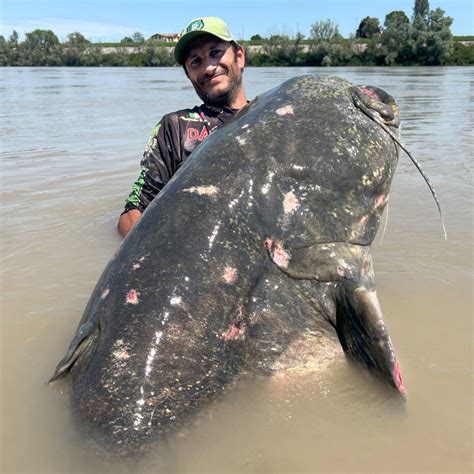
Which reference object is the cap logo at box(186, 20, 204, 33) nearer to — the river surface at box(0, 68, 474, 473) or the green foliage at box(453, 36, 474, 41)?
the river surface at box(0, 68, 474, 473)

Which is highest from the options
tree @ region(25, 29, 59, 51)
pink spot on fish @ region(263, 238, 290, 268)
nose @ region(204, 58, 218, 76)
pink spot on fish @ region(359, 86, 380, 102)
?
nose @ region(204, 58, 218, 76)

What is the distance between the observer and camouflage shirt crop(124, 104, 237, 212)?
361 centimetres

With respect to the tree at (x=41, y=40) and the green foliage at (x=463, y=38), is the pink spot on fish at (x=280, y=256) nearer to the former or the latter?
the green foliage at (x=463, y=38)

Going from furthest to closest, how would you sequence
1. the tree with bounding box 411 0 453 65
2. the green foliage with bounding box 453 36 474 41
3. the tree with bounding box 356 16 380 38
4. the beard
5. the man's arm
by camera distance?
the tree with bounding box 356 16 380 38
the green foliage with bounding box 453 36 474 41
the tree with bounding box 411 0 453 65
the man's arm
the beard

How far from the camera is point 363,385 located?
2.30 metres

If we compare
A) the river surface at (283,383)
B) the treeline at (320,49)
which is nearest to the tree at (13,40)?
the treeline at (320,49)

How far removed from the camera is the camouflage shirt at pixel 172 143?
3.61 m

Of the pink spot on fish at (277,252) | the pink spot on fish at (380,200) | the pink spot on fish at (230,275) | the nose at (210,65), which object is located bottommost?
the pink spot on fish at (230,275)

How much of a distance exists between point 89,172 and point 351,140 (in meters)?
5.25

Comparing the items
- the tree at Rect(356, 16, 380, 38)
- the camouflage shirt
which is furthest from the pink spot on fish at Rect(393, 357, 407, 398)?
the tree at Rect(356, 16, 380, 38)

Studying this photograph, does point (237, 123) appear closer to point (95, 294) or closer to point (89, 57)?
point (95, 294)

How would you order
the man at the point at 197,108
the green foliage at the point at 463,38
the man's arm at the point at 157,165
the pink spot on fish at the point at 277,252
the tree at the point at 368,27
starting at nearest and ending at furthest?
1. the pink spot on fish at the point at 277,252
2. the man at the point at 197,108
3. the man's arm at the point at 157,165
4. the green foliage at the point at 463,38
5. the tree at the point at 368,27

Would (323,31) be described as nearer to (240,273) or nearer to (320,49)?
(320,49)

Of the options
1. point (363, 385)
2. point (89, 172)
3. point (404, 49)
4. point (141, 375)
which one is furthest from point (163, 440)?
point (404, 49)
